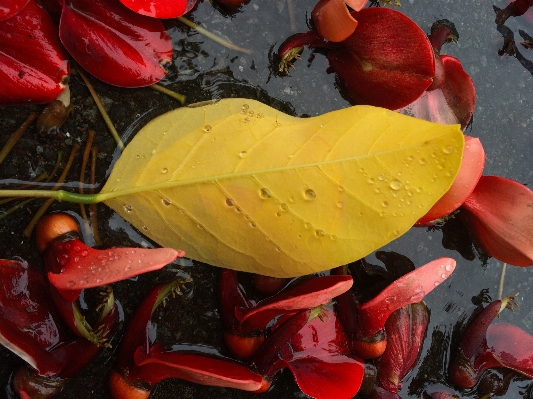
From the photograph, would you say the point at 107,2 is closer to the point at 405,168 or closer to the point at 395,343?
the point at 405,168

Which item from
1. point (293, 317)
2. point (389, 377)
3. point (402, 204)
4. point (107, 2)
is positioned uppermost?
point (107, 2)

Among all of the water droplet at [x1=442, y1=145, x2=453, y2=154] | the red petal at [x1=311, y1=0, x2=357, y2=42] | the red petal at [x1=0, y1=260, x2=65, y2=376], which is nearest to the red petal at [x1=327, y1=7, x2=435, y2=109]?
the red petal at [x1=311, y1=0, x2=357, y2=42]

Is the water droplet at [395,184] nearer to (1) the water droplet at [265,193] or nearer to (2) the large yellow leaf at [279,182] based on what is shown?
(2) the large yellow leaf at [279,182]

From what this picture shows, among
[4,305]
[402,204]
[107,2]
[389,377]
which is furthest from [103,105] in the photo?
[389,377]

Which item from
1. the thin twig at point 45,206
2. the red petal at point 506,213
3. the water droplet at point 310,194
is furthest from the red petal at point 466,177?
the thin twig at point 45,206

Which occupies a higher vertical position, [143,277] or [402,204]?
[402,204]

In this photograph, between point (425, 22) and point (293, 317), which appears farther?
point (425, 22)
